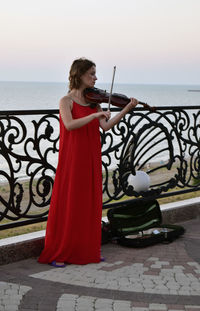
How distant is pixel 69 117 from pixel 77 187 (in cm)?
62

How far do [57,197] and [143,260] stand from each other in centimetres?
96

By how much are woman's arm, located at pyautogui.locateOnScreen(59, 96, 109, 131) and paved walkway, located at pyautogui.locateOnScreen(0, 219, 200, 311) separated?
1229 millimetres

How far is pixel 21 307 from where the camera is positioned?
12.5 ft

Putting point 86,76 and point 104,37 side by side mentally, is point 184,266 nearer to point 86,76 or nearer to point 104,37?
point 86,76

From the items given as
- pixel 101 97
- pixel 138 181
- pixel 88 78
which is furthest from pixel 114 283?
pixel 138 181

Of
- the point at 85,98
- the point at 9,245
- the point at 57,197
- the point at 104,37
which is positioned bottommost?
the point at 9,245

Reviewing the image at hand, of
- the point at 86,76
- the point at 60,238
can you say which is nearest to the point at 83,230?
the point at 60,238

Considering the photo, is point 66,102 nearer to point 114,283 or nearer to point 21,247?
point 21,247

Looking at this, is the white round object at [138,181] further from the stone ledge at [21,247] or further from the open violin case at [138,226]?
the stone ledge at [21,247]

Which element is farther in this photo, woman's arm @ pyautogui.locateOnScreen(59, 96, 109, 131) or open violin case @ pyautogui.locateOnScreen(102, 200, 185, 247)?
open violin case @ pyautogui.locateOnScreen(102, 200, 185, 247)

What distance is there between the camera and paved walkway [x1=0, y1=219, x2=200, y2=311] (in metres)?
3.88

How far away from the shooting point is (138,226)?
5.68m

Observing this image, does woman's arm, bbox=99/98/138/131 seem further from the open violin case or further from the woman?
the open violin case

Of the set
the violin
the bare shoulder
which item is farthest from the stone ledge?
the violin
